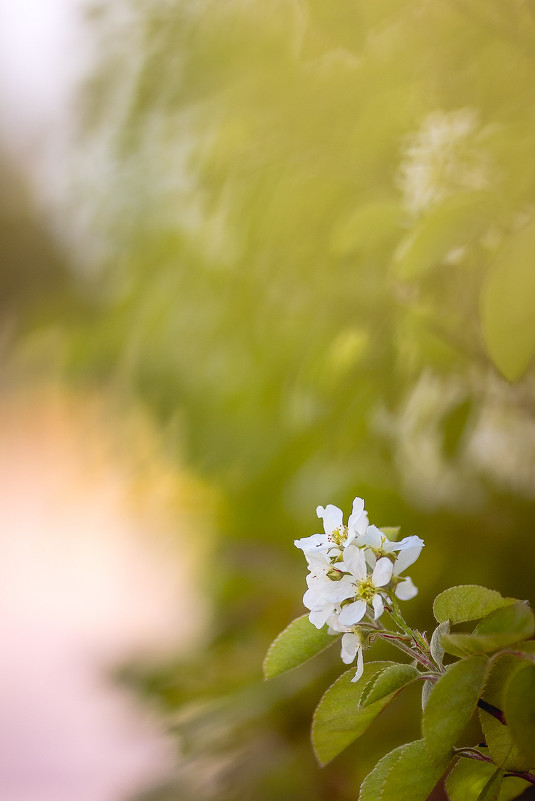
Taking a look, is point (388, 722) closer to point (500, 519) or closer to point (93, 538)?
point (500, 519)

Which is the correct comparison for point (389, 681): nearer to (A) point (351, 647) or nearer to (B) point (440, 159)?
(A) point (351, 647)

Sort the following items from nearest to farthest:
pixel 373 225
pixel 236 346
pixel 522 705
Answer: pixel 522 705 → pixel 373 225 → pixel 236 346

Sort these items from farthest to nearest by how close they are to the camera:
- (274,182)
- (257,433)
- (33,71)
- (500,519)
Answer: (33,71)
(257,433)
(500,519)
(274,182)

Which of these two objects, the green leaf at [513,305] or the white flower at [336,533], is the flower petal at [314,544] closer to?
the white flower at [336,533]

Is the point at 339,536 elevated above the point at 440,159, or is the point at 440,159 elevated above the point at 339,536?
the point at 440,159

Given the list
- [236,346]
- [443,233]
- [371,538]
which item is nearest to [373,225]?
[443,233]

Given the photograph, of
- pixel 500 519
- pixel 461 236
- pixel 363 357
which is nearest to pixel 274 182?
pixel 363 357

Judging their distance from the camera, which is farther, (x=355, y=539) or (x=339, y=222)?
(x=339, y=222)
